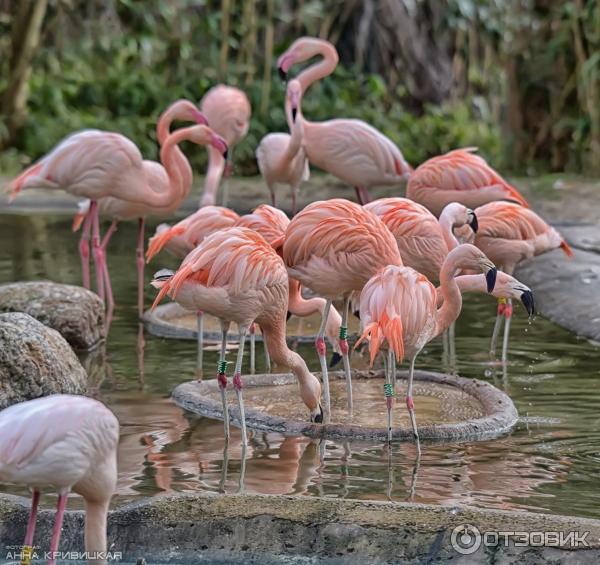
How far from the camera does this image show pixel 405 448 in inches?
203

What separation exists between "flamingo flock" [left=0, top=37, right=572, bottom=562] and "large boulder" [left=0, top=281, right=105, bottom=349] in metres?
0.58

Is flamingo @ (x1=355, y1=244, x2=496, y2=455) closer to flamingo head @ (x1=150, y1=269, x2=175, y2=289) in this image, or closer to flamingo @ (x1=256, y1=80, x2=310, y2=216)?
flamingo head @ (x1=150, y1=269, x2=175, y2=289)

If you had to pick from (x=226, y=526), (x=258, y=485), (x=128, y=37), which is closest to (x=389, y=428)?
(x=258, y=485)

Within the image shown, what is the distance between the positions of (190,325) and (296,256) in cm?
220

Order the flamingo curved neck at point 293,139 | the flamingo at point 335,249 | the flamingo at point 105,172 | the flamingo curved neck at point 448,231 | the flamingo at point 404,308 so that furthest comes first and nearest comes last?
the flamingo curved neck at point 293,139 < the flamingo at point 105,172 < the flamingo curved neck at point 448,231 < the flamingo at point 335,249 < the flamingo at point 404,308

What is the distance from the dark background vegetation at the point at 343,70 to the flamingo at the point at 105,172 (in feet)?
19.5

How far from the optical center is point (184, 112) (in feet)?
27.3

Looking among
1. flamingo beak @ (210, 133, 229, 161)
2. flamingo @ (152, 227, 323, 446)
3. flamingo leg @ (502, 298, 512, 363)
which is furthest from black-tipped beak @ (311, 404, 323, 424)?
flamingo beak @ (210, 133, 229, 161)

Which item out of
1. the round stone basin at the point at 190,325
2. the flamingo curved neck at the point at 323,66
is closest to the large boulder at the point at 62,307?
the round stone basin at the point at 190,325

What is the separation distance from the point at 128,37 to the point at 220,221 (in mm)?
9209

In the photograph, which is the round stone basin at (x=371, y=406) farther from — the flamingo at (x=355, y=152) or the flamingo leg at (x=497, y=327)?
the flamingo at (x=355, y=152)

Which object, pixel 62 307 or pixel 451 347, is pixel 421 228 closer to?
pixel 451 347

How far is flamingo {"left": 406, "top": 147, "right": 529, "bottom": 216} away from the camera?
7637mm

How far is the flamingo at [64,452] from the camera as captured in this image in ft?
11.0
